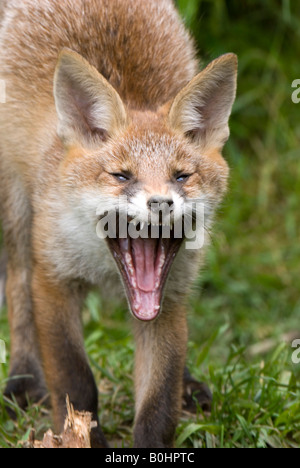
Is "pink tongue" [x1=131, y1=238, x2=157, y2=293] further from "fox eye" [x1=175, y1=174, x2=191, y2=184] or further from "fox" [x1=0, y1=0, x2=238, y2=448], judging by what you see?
"fox eye" [x1=175, y1=174, x2=191, y2=184]

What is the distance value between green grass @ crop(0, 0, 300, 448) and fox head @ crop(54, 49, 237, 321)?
3.72ft

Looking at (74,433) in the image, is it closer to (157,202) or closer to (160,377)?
(160,377)

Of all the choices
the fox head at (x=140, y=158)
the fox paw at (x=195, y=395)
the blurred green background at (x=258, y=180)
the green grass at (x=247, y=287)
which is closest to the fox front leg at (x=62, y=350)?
the green grass at (x=247, y=287)

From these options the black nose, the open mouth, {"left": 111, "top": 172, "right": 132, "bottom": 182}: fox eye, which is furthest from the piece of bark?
{"left": 111, "top": 172, "right": 132, "bottom": 182}: fox eye

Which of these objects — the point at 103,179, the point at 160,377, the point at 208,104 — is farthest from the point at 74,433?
the point at 208,104

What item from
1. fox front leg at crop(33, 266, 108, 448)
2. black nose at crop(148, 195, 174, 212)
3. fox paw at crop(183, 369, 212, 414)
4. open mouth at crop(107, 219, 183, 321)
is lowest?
fox paw at crop(183, 369, 212, 414)

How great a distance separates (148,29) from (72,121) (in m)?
1.06

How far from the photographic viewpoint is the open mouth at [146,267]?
4.07 m

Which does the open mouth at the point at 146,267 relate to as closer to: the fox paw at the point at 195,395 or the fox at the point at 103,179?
the fox at the point at 103,179

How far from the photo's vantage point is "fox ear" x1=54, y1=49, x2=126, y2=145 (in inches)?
164

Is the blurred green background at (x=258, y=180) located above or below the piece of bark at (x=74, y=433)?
above

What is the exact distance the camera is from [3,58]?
17.1 ft
